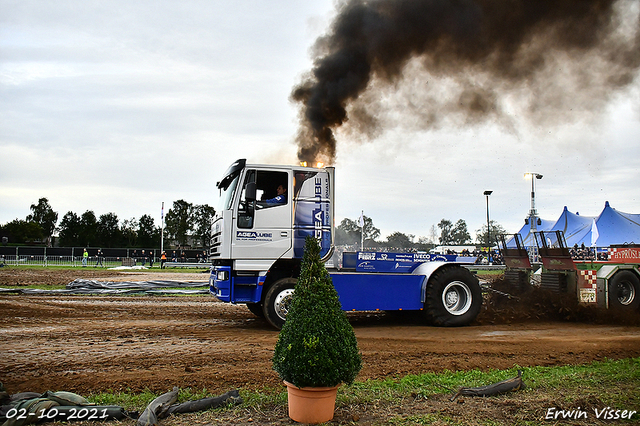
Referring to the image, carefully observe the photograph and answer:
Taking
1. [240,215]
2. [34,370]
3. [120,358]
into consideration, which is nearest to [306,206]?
[240,215]

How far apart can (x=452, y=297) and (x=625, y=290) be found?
16.6 ft

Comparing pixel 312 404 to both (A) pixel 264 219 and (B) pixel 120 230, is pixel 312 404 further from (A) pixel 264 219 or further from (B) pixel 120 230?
(B) pixel 120 230

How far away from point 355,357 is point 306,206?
5627mm

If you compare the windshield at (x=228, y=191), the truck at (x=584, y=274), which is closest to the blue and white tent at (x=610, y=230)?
the truck at (x=584, y=274)

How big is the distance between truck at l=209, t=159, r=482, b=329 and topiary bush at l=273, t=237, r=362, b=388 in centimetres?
481

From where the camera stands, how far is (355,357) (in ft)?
14.7

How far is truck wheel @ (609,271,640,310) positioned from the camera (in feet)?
39.2

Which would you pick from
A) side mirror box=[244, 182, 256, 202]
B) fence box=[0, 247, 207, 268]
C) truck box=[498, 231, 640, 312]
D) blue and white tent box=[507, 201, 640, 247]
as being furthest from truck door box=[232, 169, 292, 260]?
fence box=[0, 247, 207, 268]

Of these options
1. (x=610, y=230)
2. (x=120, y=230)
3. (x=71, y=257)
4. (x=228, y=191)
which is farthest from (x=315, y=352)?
(x=120, y=230)

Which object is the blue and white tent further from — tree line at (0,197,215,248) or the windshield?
tree line at (0,197,215,248)

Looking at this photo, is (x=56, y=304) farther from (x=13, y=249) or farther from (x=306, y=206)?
(x=13, y=249)

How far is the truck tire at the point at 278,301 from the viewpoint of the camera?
31.2 ft

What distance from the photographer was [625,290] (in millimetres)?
12273

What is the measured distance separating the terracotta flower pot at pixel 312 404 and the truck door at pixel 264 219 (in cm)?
540
